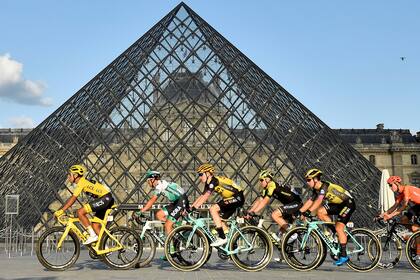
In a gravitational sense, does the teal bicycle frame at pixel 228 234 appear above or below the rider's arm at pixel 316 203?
below

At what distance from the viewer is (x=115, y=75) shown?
23891mm

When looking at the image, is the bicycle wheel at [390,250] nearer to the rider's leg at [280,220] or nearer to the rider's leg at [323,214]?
the rider's leg at [323,214]

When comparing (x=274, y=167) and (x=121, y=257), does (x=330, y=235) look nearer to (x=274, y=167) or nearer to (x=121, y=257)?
(x=121, y=257)

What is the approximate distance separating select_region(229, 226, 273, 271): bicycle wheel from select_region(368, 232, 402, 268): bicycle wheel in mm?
1837

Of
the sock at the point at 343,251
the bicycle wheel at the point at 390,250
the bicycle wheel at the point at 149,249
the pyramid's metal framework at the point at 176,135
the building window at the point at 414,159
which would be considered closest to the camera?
the sock at the point at 343,251

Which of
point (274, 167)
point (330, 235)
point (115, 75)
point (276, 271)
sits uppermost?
point (115, 75)

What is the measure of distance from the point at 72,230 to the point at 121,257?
96 cm

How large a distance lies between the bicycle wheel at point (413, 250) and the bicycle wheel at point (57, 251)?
545cm

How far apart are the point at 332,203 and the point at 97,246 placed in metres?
3.96

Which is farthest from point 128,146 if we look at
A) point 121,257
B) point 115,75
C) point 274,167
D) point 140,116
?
point 121,257

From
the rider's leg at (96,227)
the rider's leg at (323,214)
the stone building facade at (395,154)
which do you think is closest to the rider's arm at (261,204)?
the rider's leg at (323,214)

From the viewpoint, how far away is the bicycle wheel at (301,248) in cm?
819

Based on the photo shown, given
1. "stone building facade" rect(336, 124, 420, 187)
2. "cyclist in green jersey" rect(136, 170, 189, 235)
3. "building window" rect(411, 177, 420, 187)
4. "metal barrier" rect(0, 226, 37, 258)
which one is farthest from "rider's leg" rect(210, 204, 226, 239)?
"building window" rect(411, 177, 420, 187)

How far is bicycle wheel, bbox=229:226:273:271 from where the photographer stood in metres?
8.17
